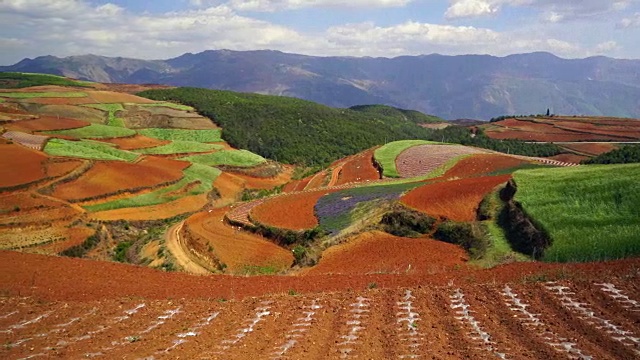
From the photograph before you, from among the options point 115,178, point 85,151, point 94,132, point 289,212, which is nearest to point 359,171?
point 289,212

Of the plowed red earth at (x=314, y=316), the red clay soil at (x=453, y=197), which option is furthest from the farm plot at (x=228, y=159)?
the plowed red earth at (x=314, y=316)

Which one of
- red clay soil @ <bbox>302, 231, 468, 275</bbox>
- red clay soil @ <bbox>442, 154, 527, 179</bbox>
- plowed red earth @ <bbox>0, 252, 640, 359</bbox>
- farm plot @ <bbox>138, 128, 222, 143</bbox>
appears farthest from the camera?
farm plot @ <bbox>138, 128, 222, 143</bbox>

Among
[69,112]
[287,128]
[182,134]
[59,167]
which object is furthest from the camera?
[287,128]

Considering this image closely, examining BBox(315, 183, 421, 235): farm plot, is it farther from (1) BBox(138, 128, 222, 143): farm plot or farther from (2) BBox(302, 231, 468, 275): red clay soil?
(1) BBox(138, 128, 222, 143): farm plot

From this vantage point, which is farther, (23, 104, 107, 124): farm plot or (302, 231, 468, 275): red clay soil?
(23, 104, 107, 124): farm plot

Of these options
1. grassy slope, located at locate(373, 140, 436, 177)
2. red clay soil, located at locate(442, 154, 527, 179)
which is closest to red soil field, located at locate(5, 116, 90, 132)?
grassy slope, located at locate(373, 140, 436, 177)

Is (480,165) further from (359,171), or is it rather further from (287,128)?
(287,128)
